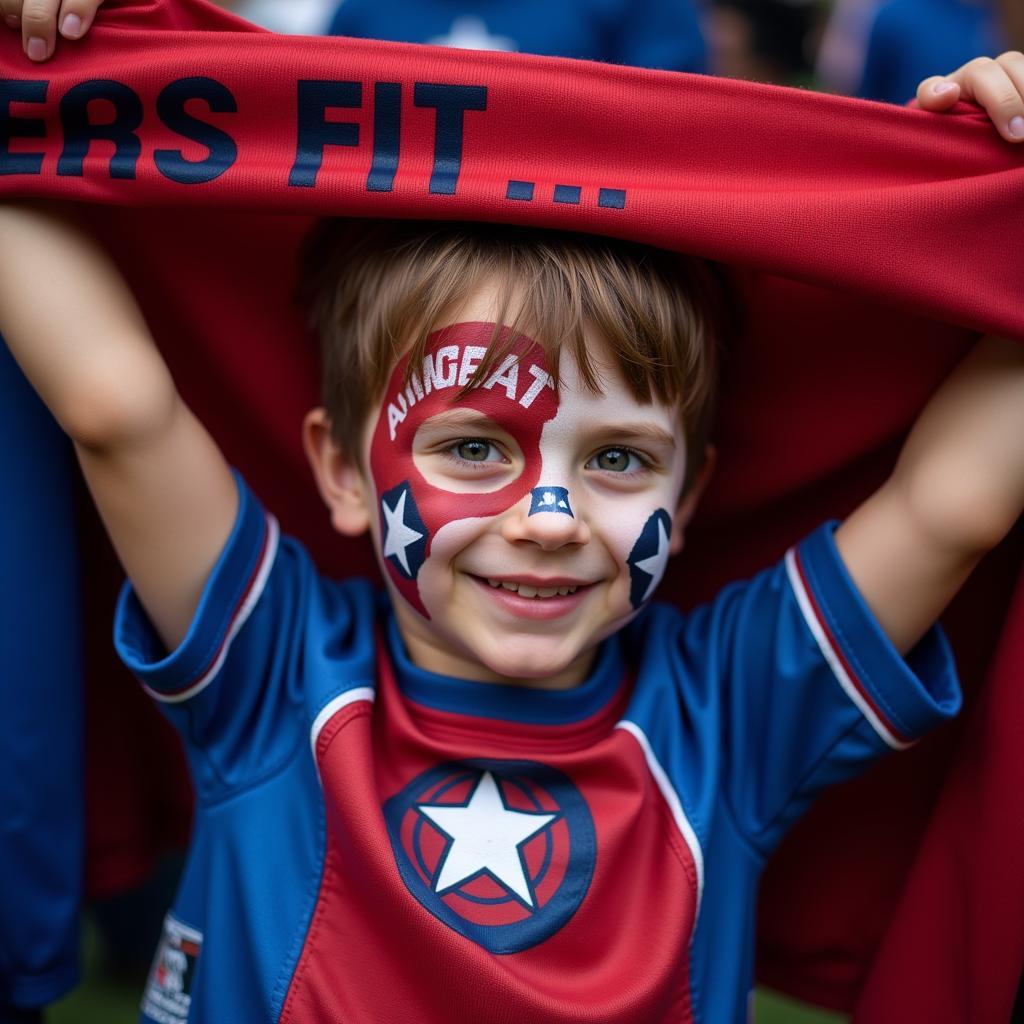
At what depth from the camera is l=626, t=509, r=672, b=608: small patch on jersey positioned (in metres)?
1.52

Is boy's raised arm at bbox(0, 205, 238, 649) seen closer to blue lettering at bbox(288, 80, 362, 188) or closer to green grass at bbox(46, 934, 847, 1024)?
blue lettering at bbox(288, 80, 362, 188)

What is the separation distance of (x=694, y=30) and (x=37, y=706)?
2.34 m

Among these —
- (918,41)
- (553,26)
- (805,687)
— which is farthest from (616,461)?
(918,41)

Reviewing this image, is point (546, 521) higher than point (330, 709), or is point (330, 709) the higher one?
point (546, 521)

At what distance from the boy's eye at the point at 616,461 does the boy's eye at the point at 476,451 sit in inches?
4.7

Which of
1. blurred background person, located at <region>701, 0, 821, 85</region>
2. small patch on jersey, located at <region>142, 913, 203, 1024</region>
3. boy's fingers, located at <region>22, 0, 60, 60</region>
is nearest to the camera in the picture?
boy's fingers, located at <region>22, 0, 60, 60</region>

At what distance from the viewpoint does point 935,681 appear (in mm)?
1600

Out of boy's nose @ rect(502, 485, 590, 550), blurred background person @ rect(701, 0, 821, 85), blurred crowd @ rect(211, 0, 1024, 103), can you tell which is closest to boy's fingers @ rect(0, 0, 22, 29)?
boy's nose @ rect(502, 485, 590, 550)

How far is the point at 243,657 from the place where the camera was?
5.28ft

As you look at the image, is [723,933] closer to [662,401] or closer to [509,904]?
[509,904]

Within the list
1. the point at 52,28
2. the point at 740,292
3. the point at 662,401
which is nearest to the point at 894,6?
the point at 740,292

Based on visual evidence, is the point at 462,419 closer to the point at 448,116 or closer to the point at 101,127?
the point at 448,116

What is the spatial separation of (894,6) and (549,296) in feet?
9.95

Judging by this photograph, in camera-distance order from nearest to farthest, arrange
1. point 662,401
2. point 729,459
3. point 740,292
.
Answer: point 662,401 → point 740,292 → point 729,459
